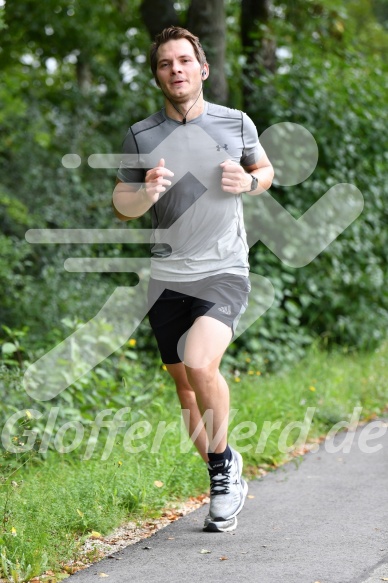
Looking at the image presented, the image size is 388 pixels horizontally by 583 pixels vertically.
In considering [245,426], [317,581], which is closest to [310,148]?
[245,426]

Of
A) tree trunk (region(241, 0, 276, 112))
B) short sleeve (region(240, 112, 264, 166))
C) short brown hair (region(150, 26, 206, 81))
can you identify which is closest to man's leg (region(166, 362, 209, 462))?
short sleeve (region(240, 112, 264, 166))

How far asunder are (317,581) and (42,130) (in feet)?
25.1

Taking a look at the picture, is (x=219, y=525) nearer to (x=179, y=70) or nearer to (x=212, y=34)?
(x=179, y=70)

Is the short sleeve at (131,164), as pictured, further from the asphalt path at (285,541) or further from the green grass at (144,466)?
the asphalt path at (285,541)

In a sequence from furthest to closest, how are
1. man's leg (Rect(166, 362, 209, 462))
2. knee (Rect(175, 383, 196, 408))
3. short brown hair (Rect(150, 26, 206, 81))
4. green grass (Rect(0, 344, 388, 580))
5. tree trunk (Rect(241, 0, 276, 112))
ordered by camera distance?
tree trunk (Rect(241, 0, 276, 112)) → knee (Rect(175, 383, 196, 408)) → man's leg (Rect(166, 362, 209, 462)) → short brown hair (Rect(150, 26, 206, 81)) → green grass (Rect(0, 344, 388, 580))

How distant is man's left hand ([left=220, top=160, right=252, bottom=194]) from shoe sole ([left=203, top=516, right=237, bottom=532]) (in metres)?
1.56

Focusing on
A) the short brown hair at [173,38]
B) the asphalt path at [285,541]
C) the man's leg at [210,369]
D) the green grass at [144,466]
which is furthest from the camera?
the short brown hair at [173,38]

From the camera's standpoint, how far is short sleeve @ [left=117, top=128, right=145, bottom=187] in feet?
14.0

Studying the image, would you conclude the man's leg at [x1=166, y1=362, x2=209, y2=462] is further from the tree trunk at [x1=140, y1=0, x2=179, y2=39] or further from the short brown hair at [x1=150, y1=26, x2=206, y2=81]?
the tree trunk at [x1=140, y1=0, x2=179, y2=39]

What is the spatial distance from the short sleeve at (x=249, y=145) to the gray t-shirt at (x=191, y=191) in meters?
0.08

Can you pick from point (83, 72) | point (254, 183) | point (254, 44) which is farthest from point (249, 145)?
point (83, 72)

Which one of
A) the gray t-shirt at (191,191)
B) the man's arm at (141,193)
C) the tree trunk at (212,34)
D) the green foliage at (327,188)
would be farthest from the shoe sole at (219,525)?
the tree trunk at (212,34)

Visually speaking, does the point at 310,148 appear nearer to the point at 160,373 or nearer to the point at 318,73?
the point at 318,73

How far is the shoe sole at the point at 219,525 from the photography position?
426 centimetres
